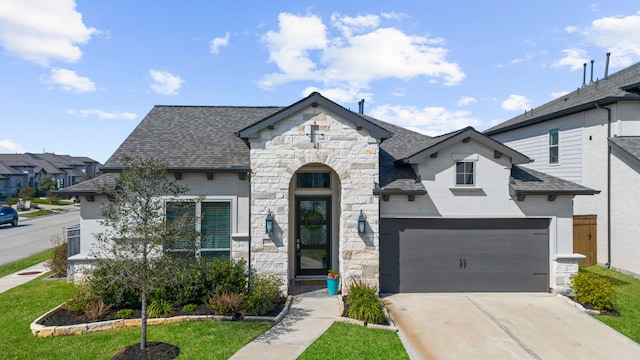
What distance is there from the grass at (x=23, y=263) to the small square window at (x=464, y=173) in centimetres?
1720

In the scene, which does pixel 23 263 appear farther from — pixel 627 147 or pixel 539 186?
pixel 627 147

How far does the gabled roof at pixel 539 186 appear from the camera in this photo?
1100 centimetres

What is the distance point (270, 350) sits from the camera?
7391 millimetres

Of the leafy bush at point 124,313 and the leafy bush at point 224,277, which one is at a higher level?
the leafy bush at point 224,277

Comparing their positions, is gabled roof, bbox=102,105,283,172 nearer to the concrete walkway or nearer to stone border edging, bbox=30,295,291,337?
stone border edging, bbox=30,295,291,337

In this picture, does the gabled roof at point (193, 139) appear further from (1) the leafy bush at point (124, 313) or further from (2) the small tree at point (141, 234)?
(1) the leafy bush at point (124, 313)

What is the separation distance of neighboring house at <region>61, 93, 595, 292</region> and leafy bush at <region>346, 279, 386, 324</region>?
4.29 feet

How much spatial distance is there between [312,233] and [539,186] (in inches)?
287

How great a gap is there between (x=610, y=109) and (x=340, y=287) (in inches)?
516

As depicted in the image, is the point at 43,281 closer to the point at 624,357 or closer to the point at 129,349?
the point at 129,349

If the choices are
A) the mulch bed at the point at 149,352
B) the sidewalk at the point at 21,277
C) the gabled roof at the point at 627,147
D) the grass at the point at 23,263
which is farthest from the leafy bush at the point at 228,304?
the gabled roof at the point at 627,147

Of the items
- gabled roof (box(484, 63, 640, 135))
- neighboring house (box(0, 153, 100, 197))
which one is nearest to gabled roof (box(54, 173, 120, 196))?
→ gabled roof (box(484, 63, 640, 135))

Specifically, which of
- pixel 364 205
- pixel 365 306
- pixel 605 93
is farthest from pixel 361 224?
pixel 605 93

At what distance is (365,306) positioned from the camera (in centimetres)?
891
